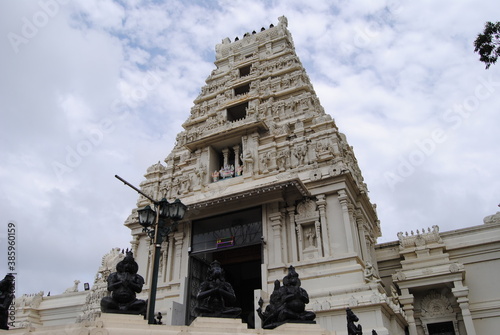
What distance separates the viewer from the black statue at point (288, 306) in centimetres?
1067

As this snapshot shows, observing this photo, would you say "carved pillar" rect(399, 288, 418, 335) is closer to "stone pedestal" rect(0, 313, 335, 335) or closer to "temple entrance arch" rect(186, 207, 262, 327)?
"temple entrance arch" rect(186, 207, 262, 327)

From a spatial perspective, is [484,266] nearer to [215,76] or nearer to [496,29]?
[496,29]

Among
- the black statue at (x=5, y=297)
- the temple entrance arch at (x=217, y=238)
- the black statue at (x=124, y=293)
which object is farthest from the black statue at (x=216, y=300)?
the temple entrance arch at (x=217, y=238)

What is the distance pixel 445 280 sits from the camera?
20281mm

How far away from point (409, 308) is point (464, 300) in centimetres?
259

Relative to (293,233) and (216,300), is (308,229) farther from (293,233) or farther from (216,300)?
(216,300)

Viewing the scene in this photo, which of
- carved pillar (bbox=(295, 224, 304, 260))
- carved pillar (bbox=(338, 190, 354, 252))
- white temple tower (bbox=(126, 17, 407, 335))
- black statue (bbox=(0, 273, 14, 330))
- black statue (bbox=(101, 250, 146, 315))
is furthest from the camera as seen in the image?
carved pillar (bbox=(295, 224, 304, 260))

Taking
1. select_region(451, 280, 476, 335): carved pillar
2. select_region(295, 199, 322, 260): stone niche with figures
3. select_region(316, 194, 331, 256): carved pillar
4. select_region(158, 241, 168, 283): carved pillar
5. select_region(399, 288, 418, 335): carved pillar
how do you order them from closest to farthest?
select_region(451, 280, 476, 335): carved pillar, select_region(316, 194, 331, 256): carved pillar, select_region(295, 199, 322, 260): stone niche with figures, select_region(399, 288, 418, 335): carved pillar, select_region(158, 241, 168, 283): carved pillar

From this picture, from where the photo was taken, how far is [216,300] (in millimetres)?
10555

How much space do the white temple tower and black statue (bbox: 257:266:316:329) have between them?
648cm

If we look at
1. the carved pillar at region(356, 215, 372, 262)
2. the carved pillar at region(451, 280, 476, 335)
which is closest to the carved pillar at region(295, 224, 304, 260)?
the carved pillar at region(356, 215, 372, 262)

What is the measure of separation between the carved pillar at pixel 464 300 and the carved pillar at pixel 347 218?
5821 mm

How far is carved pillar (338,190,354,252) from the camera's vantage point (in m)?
19.0

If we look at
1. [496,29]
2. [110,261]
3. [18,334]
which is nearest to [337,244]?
[496,29]
